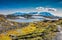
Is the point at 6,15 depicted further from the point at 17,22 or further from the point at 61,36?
the point at 61,36

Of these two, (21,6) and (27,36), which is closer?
(27,36)

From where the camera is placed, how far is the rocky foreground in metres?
3.26

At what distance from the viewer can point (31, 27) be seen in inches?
131

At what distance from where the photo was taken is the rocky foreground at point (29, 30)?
10.7 feet

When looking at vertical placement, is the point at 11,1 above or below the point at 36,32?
above

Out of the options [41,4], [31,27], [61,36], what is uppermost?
[41,4]

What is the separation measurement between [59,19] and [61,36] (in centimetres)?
37

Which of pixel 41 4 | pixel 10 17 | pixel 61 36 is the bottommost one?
pixel 61 36

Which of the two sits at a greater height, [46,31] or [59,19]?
[59,19]

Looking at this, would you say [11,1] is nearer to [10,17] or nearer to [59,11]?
[10,17]

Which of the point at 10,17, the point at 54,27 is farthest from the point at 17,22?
the point at 54,27

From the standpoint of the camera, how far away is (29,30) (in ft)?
10.9

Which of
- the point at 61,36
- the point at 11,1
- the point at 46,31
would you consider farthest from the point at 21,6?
the point at 61,36

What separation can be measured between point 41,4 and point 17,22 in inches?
25.8
